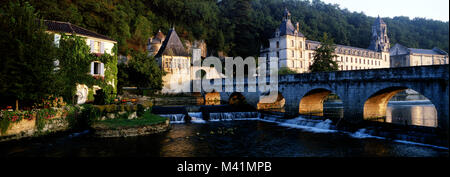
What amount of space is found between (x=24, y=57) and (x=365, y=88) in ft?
88.3

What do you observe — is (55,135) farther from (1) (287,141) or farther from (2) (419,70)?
(2) (419,70)

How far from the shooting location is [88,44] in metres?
32.1

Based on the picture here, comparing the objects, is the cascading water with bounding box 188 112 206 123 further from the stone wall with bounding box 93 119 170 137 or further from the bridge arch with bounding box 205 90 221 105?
the bridge arch with bounding box 205 90 221 105

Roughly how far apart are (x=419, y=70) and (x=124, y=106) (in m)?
24.4

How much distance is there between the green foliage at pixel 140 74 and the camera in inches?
1930

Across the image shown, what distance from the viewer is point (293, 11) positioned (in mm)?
A: 127500

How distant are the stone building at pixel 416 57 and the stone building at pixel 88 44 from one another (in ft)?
347

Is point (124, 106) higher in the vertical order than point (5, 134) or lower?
higher

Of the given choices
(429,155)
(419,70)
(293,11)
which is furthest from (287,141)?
(293,11)

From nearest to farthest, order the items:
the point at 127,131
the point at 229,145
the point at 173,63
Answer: the point at 229,145
the point at 127,131
the point at 173,63

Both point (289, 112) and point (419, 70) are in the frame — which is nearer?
point (419, 70)

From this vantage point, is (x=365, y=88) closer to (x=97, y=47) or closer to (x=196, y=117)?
(x=196, y=117)

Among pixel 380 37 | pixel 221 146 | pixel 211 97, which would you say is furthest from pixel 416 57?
pixel 221 146
